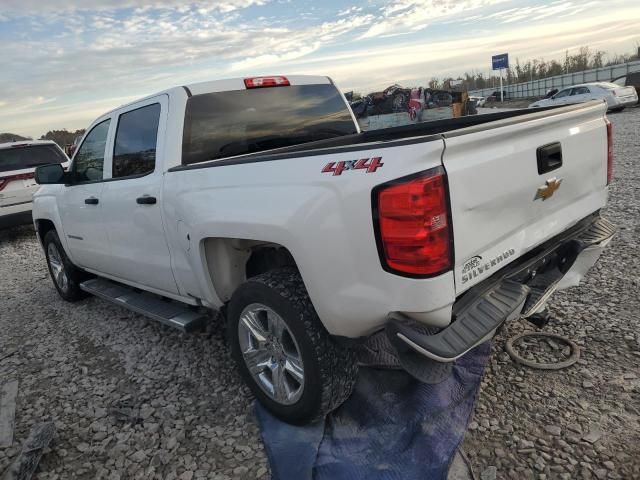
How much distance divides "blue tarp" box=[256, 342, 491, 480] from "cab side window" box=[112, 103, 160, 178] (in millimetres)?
1898

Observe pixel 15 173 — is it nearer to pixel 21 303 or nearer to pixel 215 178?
pixel 21 303

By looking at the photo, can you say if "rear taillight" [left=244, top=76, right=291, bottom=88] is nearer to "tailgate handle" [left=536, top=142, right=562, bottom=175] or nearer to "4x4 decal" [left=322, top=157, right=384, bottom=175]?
"4x4 decal" [left=322, top=157, right=384, bottom=175]

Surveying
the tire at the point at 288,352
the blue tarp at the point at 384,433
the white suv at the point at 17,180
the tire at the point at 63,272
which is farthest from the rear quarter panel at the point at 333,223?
the white suv at the point at 17,180

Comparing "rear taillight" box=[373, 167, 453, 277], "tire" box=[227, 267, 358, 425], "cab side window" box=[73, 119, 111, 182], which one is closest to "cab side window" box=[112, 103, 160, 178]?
"cab side window" box=[73, 119, 111, 182]

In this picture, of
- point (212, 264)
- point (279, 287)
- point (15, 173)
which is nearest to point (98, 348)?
point (212, 264)

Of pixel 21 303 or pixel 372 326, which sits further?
pixel 21 303

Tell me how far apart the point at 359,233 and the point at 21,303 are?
5.31 metres

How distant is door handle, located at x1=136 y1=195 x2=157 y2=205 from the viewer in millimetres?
3482

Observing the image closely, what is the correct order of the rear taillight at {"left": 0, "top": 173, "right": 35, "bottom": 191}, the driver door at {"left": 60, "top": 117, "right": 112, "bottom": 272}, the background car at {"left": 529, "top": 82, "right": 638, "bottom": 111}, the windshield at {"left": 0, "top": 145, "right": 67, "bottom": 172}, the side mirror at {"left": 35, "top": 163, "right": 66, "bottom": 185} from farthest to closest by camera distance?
the background car at {"left": 529, "top": 82, "right": 638, "bottom": 111} < the windshield at {"left": 0, "top": 145, "right": 67, "bottom": 172} < the rear taillight at {"left": 0, "top": 173, "right": 35, "bottom": 191} < the side mirror at {"left": 35, "top": 163, "right": 66, "bottom": 185} < the driver door at {"left": 60, "top": 117, "right": 112, "bottom": 272}

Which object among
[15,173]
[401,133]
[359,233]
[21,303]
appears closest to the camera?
[359,233]

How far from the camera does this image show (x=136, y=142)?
12.7 feet

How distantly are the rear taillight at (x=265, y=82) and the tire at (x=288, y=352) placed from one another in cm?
166

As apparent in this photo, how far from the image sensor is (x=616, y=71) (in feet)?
119

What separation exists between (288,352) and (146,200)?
59.1 inches
